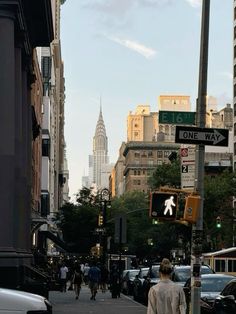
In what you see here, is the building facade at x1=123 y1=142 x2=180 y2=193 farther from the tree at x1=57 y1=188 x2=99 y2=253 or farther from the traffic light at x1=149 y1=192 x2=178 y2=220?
the traffic light at x1=149 y1=192 x2=178 y2=220

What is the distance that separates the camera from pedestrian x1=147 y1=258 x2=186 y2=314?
11.1 m

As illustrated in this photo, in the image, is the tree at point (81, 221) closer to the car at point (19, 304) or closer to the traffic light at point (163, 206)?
the traffic light at point (163, 206)

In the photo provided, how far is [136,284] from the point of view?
37.4m

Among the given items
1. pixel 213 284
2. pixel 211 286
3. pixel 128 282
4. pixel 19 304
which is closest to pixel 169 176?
pixel 128 282

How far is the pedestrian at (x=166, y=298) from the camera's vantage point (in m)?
11.1

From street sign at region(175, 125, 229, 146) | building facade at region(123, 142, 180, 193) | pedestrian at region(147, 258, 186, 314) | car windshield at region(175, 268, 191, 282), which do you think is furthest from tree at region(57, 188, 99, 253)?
building facade at region(123, 142, 180, 193)

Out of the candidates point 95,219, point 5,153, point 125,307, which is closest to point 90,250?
point 95,219

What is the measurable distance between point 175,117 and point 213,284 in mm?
8946

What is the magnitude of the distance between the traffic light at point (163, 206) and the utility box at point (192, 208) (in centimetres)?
101

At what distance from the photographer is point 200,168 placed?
1505 centimetres

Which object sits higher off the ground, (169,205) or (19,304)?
(169,205)

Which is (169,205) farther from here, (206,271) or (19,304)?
(206,271)

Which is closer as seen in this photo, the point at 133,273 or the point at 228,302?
the point at 228,302

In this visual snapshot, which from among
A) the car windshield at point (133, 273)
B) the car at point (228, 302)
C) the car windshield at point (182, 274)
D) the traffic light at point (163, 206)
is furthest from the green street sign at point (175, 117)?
the car windshield at point (133, 273)
